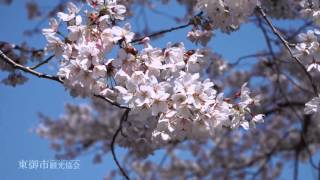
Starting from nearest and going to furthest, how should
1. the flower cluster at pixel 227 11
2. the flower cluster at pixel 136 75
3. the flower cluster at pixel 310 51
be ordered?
1. the flower cluster at pixel 136 75
2. the flower cluster at pixel 310 51
3. the flower cluster at pixel 227 11

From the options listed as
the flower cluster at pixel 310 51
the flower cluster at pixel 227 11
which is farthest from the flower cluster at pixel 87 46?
the flower cluster at pixel 310 51

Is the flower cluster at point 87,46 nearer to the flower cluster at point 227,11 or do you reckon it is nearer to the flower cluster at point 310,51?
the flower cluster at point 227,11

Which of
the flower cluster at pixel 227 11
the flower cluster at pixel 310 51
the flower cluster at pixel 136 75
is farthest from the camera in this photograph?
the flower cluster at pixel 227 11

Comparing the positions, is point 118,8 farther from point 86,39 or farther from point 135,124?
point 135,124

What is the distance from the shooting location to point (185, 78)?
2396 mm

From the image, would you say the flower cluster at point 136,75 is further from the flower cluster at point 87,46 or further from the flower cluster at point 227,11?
the flower cluster at point 227,11

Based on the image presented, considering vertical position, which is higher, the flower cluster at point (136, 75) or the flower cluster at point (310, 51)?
the flower cluster at point (310, 51)

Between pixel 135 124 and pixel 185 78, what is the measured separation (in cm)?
202

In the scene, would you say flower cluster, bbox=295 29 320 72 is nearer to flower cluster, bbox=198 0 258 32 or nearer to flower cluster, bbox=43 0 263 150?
flower cluster, bbox=198 0 258 32

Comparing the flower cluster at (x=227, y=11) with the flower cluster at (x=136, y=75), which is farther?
the flower cluster at (x=227, y=11)

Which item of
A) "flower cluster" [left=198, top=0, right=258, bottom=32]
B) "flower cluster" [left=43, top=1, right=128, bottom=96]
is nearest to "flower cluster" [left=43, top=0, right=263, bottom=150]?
"flower cluster" [left=43, top=1, right=128, bottom=96]

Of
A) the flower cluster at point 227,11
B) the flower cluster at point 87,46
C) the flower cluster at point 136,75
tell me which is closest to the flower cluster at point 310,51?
the flower cluster at point 227,11

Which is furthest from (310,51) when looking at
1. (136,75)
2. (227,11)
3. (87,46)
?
(87,46)

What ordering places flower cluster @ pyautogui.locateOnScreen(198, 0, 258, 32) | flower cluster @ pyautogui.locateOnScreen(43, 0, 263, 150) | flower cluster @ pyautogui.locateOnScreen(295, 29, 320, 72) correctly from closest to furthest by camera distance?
flower cluster @ pyautogui.locateOnScreen(43, 0, 263, 150)
flower cluster @ pyautogui.locateOnScreen(295, 29, 320, 72)
flower cluster @ pyautogui.locateOnScreen(198, 0, 258, 32)
